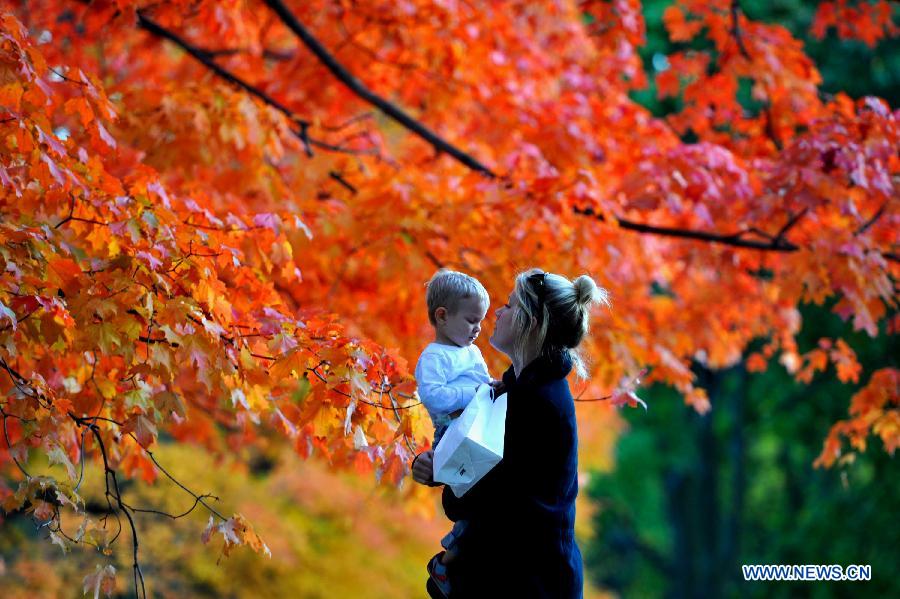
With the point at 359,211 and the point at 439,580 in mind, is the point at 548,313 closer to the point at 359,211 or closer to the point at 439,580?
the point at 439,580

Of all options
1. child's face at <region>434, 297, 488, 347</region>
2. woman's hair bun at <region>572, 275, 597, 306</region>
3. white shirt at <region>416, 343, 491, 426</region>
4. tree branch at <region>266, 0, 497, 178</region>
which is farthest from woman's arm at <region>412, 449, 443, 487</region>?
tree branch at <region>266, 0, 497, 178</region>

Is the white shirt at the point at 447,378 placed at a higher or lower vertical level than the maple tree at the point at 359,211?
higher

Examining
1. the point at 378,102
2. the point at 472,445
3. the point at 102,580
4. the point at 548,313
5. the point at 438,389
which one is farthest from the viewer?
the point at 378,102

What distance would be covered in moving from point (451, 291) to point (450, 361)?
22 centimetres

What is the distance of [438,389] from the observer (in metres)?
2.93

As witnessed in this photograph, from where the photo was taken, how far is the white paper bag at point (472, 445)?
2672 millimetres

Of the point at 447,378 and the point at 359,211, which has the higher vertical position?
the point at 447,378

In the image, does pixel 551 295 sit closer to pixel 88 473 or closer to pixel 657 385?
pixel 88 473

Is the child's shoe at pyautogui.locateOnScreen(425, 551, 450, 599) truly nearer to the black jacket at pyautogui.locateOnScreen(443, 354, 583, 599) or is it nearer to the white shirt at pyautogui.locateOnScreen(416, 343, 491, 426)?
the black jacket at pyautogui.locateOnScreen(443, 354, 583, 599)

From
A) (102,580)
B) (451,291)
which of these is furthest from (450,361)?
(102,580)

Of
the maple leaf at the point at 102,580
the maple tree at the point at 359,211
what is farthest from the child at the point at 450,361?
the maple leaf at the point at 102,580

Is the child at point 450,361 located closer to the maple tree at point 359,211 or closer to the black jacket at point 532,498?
the black jacket at point 532,498

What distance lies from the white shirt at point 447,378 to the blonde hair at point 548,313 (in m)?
0.21

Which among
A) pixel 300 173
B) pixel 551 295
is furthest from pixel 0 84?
pixel 300 173
